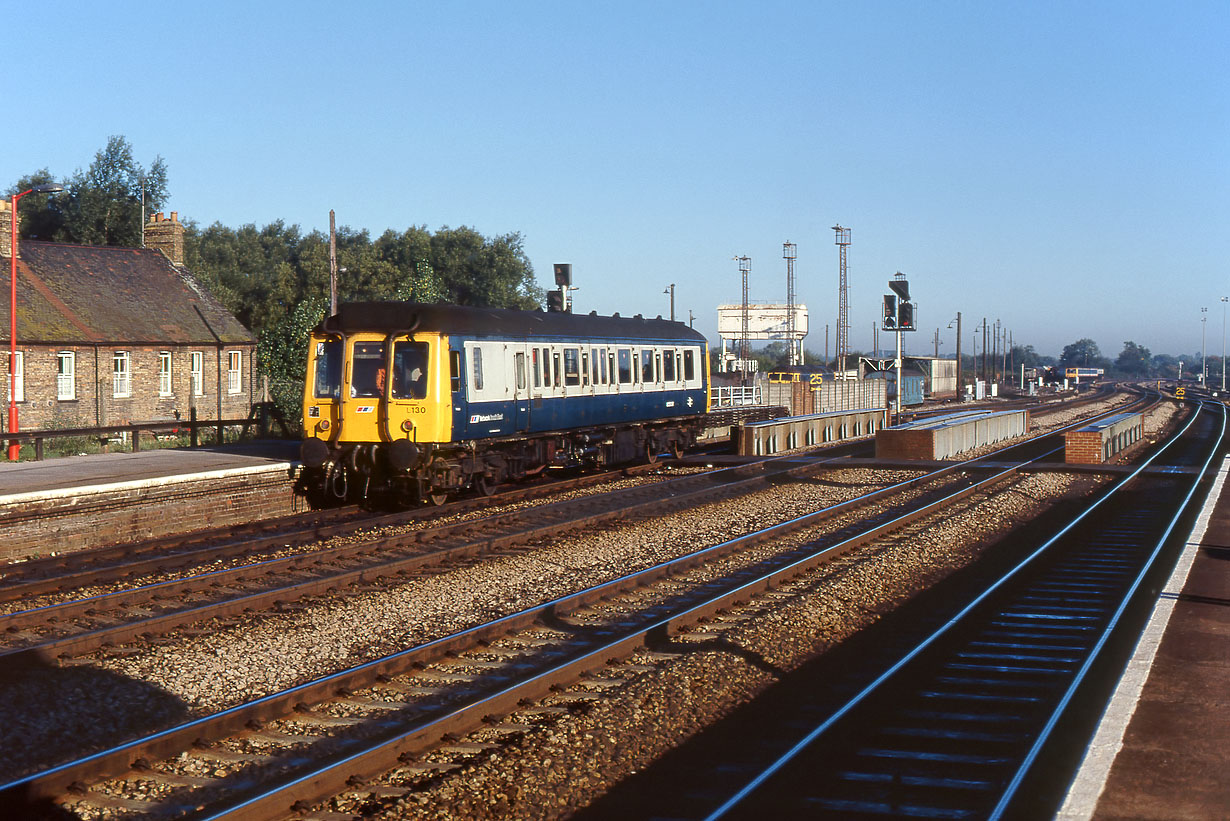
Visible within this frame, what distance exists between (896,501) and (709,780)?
50.3 ft

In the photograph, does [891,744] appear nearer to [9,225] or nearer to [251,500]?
[251,500]

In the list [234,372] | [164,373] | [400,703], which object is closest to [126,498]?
[400,703]

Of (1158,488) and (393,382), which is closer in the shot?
(393,382)

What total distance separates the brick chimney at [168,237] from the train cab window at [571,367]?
900 inches

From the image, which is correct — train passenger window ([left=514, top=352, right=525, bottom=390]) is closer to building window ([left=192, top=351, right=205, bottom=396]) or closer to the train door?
the train door

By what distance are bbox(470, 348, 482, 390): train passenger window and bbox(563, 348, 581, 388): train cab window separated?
9.91 feet

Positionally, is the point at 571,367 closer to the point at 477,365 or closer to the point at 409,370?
the point at 477,365

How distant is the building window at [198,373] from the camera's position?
36.7m

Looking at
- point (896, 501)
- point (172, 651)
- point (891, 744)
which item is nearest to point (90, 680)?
point (172, 651)

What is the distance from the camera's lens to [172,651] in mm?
9805

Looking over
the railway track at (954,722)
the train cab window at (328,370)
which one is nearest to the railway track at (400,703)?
the railway track at (954,722)

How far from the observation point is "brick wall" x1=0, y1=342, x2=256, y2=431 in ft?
102

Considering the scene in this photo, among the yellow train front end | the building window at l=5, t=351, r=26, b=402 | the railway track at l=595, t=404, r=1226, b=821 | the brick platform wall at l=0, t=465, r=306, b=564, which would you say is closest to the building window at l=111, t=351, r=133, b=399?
the building window at l=5, t=351, r=26, b=402

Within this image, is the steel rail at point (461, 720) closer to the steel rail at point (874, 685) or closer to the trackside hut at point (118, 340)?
the steel rail at point (874, 685)
